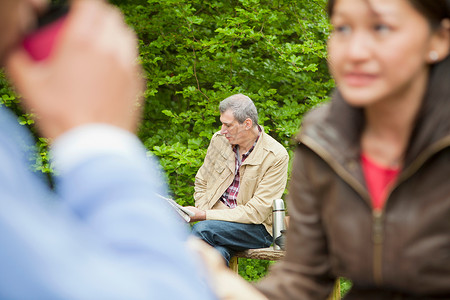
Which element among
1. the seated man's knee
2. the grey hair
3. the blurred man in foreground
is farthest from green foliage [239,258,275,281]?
the blurred man in foreground

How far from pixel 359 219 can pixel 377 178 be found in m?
0.11

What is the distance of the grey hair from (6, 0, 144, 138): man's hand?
5.10m

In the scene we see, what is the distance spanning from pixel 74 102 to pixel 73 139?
1.4 inches

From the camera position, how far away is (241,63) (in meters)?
7.91

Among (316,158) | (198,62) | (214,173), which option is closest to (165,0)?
(198,62)

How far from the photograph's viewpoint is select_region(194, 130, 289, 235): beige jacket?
5.47 meters

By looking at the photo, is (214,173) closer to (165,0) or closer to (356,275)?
(165,0)

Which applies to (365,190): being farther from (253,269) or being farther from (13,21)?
(253,269)

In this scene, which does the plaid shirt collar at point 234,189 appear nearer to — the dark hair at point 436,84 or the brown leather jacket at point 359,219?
the brown leather jacket at point 359,219

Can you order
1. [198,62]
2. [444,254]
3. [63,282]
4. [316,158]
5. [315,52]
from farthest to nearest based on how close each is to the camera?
[198,62] < [315,52] < [316,158] < [444,254] < [63,282]

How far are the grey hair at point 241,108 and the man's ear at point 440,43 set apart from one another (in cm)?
441

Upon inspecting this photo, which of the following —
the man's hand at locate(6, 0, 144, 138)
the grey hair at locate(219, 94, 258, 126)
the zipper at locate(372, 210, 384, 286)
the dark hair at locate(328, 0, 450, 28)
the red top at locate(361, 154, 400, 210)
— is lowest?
the man's hand at locate(6, 0, 144, 138)

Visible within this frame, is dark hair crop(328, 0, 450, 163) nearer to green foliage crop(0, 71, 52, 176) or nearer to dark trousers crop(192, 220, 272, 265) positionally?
dark trousers crop(192, 220, 272, 265)

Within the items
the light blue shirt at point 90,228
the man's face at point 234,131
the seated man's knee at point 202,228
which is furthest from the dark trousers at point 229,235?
the light blue shirt at point 90,228
